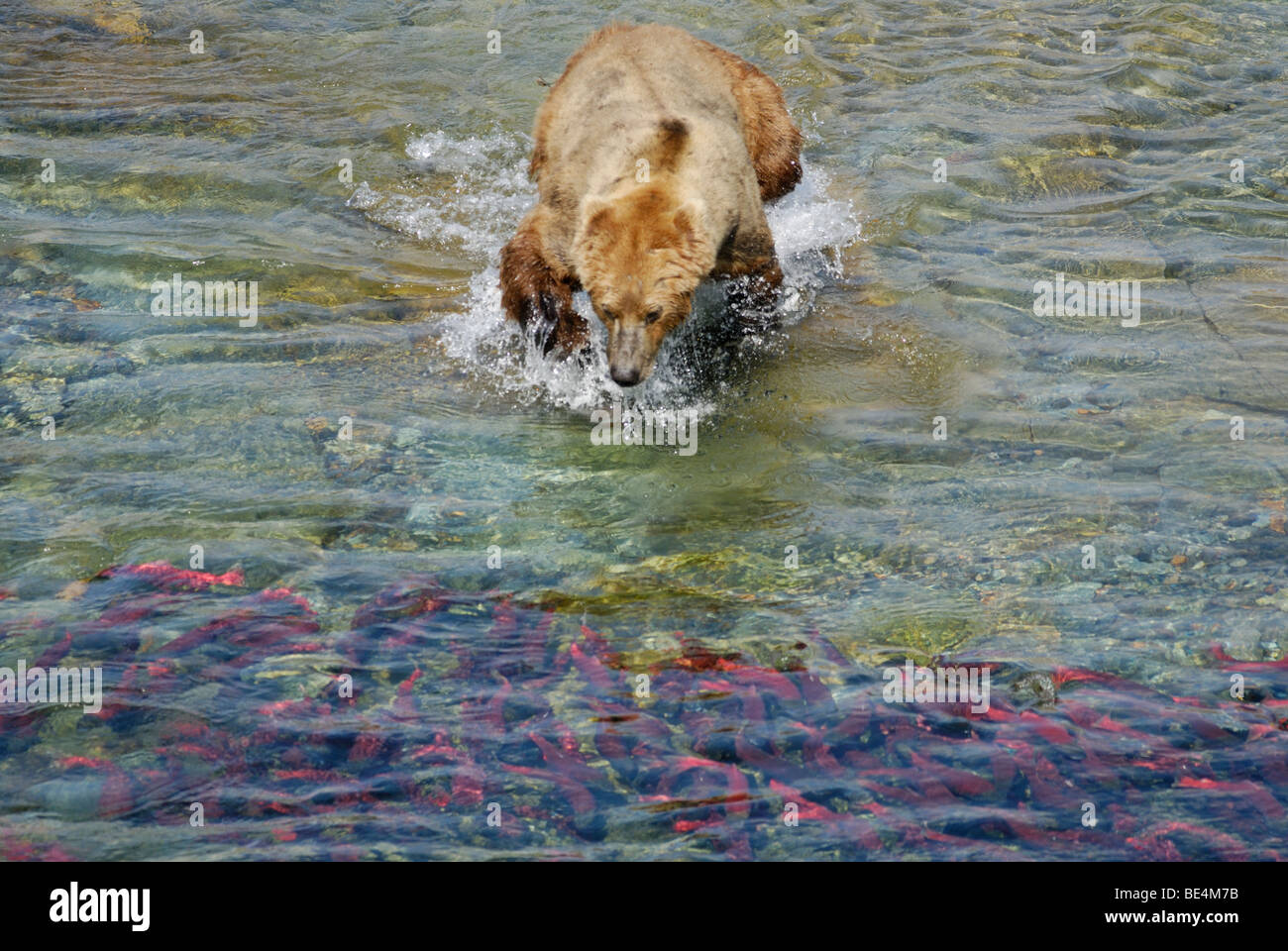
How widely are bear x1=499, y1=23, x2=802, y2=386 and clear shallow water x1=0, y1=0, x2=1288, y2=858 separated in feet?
1.35

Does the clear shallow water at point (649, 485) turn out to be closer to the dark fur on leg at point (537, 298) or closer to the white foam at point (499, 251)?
the white foam at point (499, 251)

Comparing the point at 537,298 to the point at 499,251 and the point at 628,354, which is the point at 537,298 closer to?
the point at 628,354

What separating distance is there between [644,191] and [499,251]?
2827mm

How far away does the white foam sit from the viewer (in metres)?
7.59

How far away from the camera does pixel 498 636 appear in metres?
5.41

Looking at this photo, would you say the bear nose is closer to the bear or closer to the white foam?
the bear

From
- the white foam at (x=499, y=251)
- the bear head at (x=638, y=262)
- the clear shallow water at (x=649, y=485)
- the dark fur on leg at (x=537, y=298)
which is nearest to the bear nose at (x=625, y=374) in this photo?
the bear head at (x=638, y=262)

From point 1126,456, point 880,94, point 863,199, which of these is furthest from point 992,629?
point 880,94

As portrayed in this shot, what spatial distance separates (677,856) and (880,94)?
29.3ft

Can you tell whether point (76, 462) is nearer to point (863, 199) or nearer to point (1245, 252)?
point (863, 199)

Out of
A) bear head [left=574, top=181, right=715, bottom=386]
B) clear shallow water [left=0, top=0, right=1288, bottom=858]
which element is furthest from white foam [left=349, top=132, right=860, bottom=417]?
bear head [left=574, top=181, right=715, bottom=386]

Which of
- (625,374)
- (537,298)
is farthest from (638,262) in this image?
(537,298)

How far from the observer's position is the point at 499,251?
9.18 meters

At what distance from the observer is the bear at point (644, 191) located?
649cm
